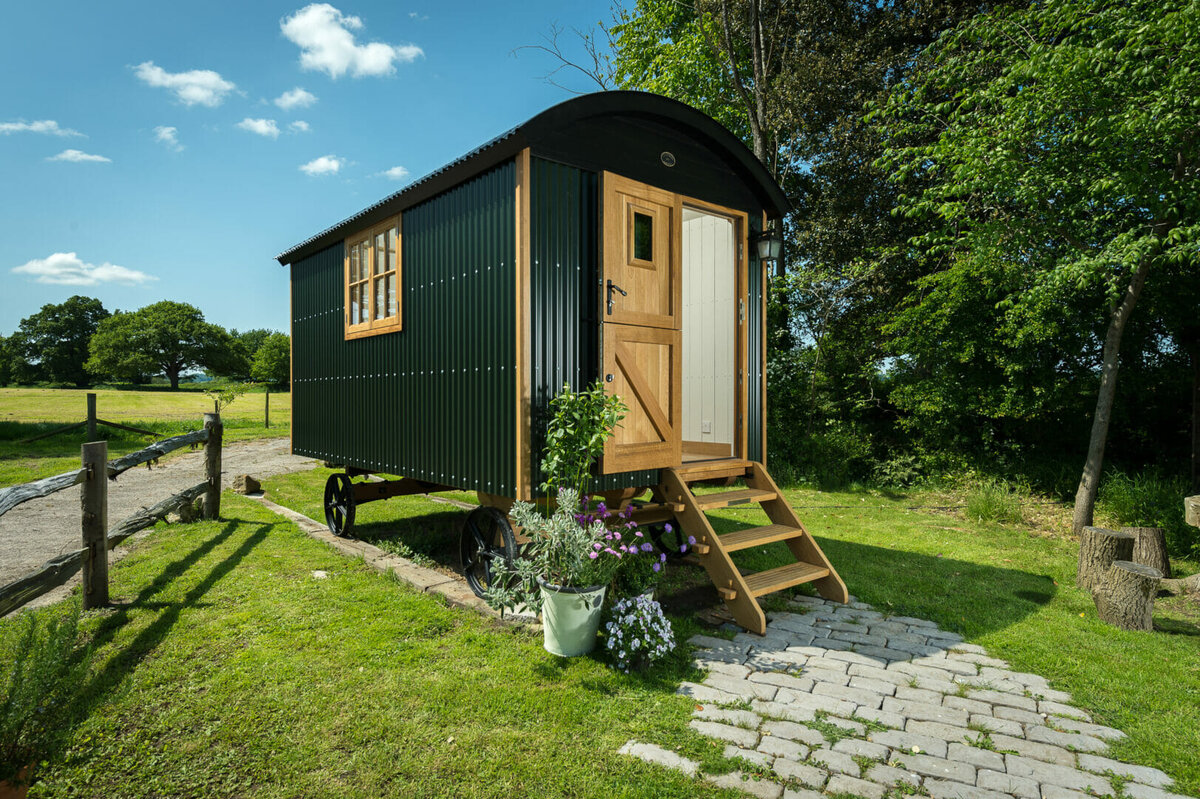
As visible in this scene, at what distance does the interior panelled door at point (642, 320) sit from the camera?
4.44 meters

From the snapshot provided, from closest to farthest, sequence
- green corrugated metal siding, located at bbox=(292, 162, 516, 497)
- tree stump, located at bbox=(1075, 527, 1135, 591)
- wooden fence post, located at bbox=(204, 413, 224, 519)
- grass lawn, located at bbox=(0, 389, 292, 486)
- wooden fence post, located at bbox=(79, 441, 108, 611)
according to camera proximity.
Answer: wooden fence post, located at bbox=(79, 441, 108, 611) → green corrugated metal siding, located at bbox=(292, 162, 516, 497) → tree stump, located at bbox=(1075, 527, 1135, 591) → wooden fence post, located at bbox=(204, 413, 224, 519) → grass lawn, located at bbox=(0, 389, 292, 486)

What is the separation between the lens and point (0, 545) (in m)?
5.91

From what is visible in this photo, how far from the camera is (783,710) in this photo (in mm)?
2959

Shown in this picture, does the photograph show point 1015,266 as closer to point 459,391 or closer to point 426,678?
point 459,391

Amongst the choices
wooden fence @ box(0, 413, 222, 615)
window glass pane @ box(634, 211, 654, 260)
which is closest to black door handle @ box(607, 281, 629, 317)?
window glass pane @ box(634, 211, 654, 260)

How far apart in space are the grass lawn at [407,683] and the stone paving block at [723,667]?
0.18m

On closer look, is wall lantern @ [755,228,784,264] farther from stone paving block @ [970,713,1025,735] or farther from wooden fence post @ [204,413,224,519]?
wooden fence post @ [204,413,224,519]

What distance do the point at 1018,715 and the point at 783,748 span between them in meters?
1.31

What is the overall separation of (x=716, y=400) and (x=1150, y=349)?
7.06m

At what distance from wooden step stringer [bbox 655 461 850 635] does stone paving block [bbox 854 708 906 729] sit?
103cm

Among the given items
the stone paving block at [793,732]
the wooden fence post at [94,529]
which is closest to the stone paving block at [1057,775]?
the stone paving block at [793,732]

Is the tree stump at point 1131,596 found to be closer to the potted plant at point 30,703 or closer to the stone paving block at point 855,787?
the stone paving block at point 855,787

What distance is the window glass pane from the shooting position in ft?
15.7

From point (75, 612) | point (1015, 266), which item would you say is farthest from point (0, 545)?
point (1015, 266)
